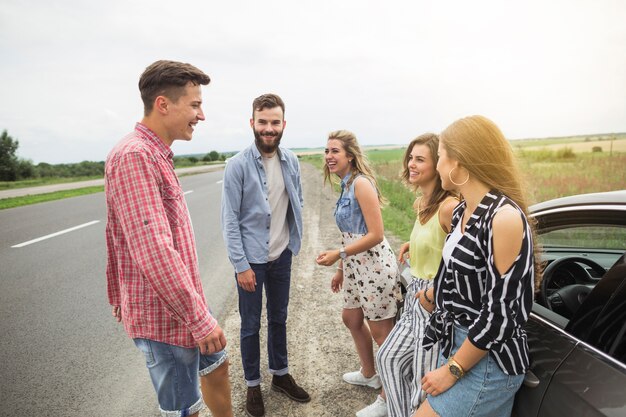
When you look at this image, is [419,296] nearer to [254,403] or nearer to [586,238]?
[254,403]

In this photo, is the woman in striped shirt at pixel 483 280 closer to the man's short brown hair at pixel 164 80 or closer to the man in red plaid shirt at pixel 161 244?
the man in red plaid shirt at pixel 161 244

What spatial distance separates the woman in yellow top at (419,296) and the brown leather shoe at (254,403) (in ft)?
3.32

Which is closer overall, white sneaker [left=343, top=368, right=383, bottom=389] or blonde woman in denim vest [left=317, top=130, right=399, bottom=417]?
blonde woman in denim vest [left=317, top=130, right=399, bottom=417]

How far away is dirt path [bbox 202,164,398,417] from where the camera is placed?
2805 millimetres

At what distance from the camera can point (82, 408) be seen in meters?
2.82

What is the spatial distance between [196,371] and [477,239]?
1.45m

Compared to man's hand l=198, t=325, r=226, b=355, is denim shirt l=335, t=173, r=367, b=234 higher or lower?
Answer: higher

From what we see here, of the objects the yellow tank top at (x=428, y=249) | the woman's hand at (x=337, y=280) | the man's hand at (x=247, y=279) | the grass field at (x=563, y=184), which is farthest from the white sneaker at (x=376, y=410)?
the grass field at (x=563, y=184)

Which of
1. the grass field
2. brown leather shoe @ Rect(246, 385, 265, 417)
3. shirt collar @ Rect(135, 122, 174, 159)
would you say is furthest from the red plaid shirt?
the grass field

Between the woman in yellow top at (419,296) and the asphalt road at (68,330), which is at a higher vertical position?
the woman in yellow top at (419,296)

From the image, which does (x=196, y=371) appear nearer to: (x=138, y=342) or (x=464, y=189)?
(x=138, y=342)

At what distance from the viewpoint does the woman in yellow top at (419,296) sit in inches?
79.5

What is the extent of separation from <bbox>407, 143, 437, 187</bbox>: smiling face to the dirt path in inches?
65.5

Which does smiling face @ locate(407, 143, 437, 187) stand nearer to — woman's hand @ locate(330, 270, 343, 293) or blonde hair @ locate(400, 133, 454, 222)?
blonde hair @ locate(400, 133, 454, 222)
